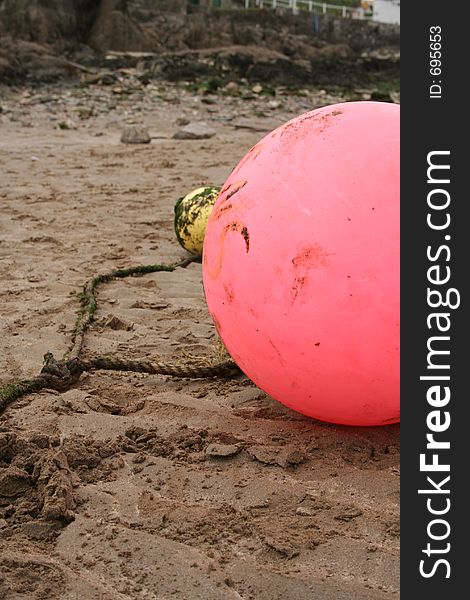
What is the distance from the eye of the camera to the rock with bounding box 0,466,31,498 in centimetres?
242

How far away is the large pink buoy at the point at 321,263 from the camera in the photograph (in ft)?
7.66

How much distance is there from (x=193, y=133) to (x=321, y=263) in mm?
8373

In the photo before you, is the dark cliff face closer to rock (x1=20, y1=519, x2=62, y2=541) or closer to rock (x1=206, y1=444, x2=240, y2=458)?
rock (x1=206, y1=444, x2=240, y2=458)

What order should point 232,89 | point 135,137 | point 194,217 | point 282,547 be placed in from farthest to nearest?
point 232,89 → point 135,137 → point 194,217 → point 282,547

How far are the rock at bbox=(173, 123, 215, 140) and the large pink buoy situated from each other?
7.89 m

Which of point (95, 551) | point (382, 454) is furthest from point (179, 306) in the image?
point (95, 551)

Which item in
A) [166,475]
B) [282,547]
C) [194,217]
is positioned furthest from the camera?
[194,217]

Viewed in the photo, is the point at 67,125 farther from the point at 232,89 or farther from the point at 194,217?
the point at 194,217

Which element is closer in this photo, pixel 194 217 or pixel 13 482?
pixel 13 482

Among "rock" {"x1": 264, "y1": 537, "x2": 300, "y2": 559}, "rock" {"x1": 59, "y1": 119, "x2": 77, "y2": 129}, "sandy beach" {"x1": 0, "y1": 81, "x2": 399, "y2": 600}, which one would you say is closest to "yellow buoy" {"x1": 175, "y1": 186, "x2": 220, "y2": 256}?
"sandy beach" {"x1": 0, "y1": 81, "x2": 399, "y2": 600}

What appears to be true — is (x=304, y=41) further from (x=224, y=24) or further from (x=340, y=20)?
(x=340, y=20)

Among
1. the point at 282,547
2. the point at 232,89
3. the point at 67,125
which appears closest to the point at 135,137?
the point at 67,125

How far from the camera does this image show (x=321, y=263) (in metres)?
2.36

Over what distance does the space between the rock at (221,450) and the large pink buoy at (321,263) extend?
235 millimetres
